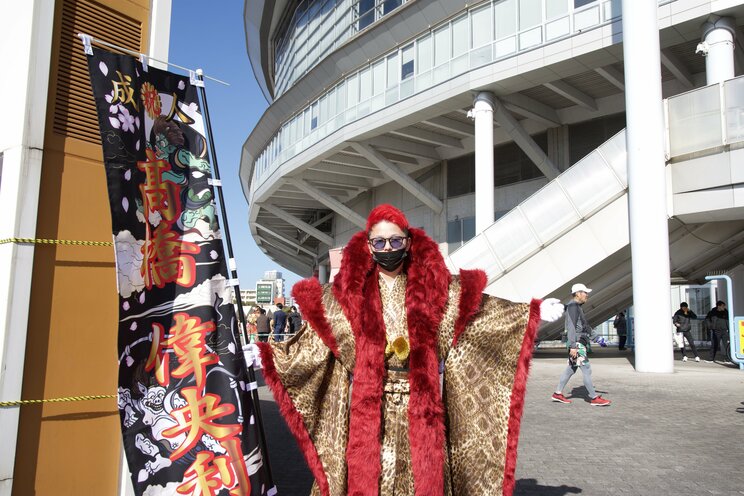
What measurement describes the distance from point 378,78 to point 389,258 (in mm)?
20722

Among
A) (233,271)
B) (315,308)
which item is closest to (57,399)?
(233,271)

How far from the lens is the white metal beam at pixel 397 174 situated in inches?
958

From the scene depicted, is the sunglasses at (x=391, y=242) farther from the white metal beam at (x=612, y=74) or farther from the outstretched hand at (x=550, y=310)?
the white metal beam at (x=612, y=74)

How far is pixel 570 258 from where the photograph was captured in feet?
49.5

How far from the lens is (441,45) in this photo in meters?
20.5

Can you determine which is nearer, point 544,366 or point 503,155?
point 544,366

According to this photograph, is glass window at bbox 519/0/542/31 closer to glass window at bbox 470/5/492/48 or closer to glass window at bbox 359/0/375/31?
glass window at bbox 470/5/492/48

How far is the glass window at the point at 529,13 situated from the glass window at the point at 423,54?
3.68 meters

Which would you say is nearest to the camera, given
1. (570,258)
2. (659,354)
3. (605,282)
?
(659,354)

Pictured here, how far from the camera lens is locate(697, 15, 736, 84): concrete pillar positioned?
14.7 metres

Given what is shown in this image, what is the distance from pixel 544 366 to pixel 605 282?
3439 mm

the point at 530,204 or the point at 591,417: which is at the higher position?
the point at 530,204

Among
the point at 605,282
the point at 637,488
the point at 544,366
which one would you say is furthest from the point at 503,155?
the point at 637,488

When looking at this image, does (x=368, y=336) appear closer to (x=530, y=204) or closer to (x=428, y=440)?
(x=428, y=440)
